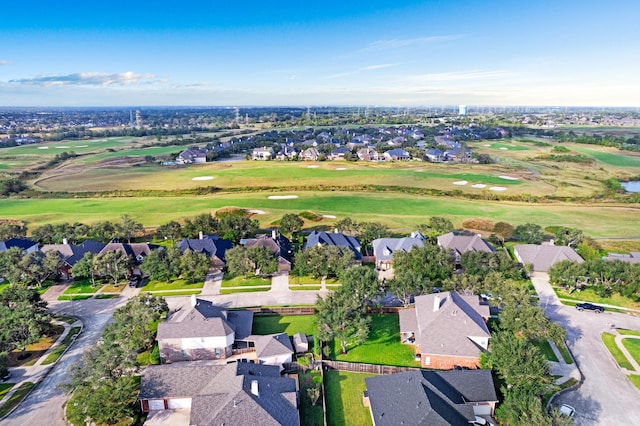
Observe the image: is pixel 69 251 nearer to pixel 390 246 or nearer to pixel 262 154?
pixel 390 246

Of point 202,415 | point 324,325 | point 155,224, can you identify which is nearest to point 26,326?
point 202,415

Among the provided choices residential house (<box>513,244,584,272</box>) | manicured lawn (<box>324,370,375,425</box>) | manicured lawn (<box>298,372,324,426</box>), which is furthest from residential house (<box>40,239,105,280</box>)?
residential house (<box>513,244,584,272</box>)

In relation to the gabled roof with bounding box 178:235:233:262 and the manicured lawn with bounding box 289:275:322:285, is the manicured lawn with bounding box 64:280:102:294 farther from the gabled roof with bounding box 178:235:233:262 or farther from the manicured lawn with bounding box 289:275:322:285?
the manicured lawn with bounding box 289:275:322:285

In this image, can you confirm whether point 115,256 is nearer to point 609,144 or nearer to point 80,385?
point 80,385

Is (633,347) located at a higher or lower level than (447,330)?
lower

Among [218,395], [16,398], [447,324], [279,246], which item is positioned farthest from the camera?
[279,246]

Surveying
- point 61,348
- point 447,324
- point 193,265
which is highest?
point 447,324

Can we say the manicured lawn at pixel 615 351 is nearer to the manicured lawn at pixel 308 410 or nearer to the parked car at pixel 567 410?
the parked car at pixel 567 410

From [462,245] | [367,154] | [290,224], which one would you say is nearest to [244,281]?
[290,224]
